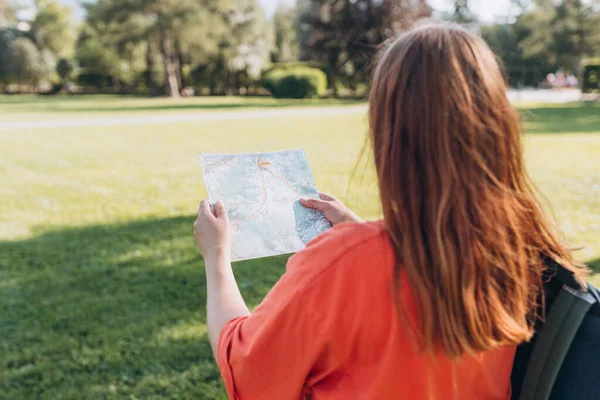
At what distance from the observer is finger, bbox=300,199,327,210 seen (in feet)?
5.85

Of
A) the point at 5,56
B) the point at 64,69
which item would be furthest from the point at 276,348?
the point at 5,56

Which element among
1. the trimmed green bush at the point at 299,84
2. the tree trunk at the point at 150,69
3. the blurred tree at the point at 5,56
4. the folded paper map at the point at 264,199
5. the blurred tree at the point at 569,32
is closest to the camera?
the folded paper map at the point at 264,199

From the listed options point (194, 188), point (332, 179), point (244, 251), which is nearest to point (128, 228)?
point (194, 188)

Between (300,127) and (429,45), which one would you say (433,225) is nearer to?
(429,45)

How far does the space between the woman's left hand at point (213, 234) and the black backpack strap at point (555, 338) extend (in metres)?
0.83

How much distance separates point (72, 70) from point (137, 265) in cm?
5395

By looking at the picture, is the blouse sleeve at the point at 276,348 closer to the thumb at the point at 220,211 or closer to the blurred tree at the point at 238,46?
the thumb at the point at 220,211

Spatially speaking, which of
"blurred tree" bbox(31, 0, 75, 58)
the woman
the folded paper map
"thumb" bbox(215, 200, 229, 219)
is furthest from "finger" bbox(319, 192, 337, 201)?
"blurred tree" bbox(31, 0, 75, 58)

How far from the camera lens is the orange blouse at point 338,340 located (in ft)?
3.50

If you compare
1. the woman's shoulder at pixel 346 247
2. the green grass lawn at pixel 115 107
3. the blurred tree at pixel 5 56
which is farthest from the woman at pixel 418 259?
the blurred tree at pixel 5 56

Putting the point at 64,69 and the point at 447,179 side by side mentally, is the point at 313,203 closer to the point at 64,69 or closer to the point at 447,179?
the point at 447,179

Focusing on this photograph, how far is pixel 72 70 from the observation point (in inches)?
2093

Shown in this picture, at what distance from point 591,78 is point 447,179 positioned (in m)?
31.5

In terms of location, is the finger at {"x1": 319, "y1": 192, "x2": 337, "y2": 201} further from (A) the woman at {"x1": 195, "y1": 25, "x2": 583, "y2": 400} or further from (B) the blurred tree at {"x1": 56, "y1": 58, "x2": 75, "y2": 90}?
(B) the blurred tree at {"x1": 56, "y1": 58, "x2": 75, "y2": 90}
